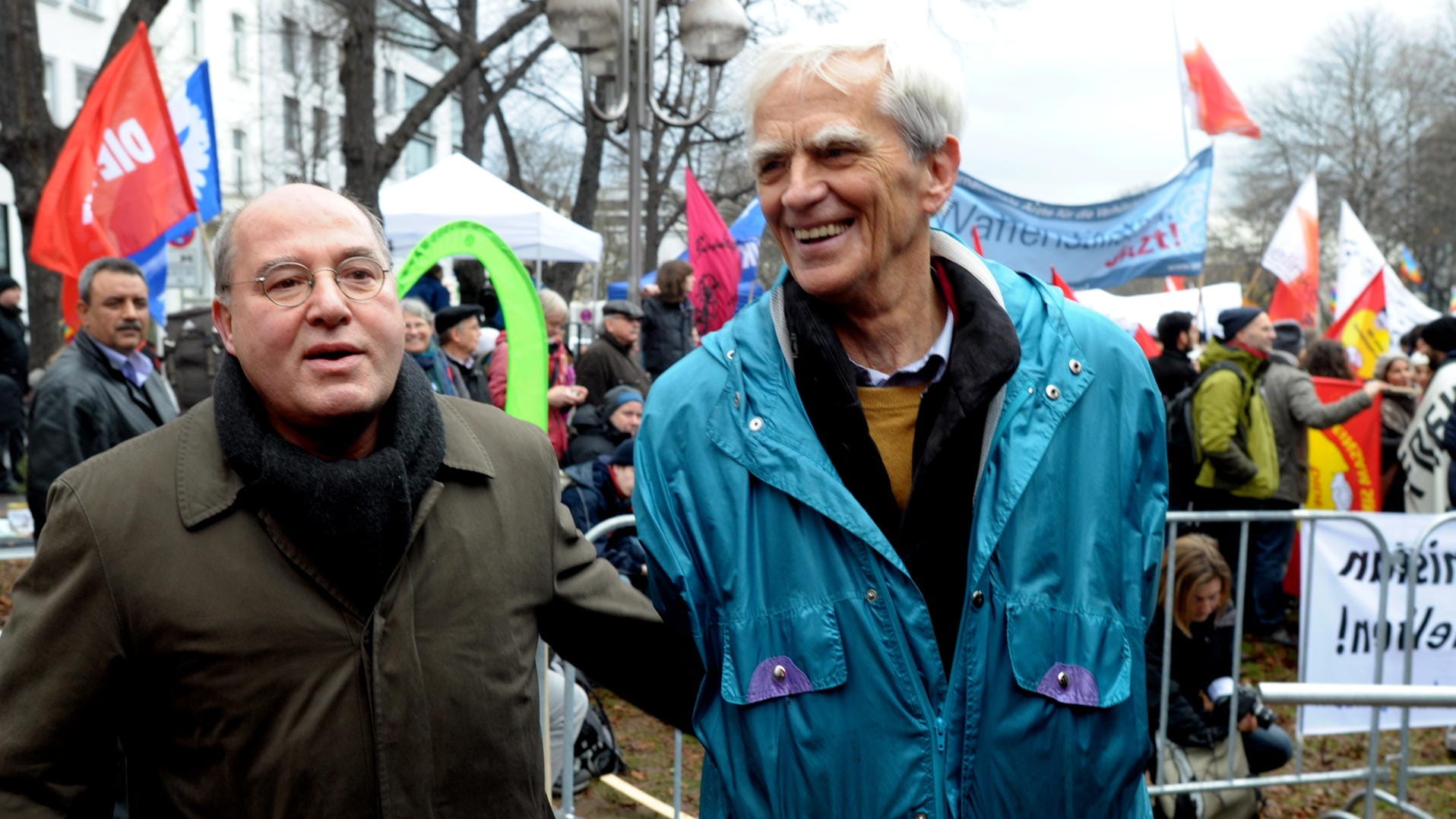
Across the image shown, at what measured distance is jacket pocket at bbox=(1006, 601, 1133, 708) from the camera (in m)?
1.93

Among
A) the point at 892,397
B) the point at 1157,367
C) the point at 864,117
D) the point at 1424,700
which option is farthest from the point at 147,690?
the point at 1157,367

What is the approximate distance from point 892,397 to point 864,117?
17.3 inches

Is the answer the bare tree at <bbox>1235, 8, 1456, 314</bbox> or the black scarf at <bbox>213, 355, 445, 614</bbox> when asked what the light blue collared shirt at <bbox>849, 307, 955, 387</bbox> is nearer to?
the black scarf at <bbox>213, 355, 445, 614</bbox>

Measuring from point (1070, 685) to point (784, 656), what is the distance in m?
0.41

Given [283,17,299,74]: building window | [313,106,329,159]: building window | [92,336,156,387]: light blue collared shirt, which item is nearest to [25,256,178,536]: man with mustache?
[92,336,156,387]: light blue collared shirt

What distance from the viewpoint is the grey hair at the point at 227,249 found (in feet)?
7.16

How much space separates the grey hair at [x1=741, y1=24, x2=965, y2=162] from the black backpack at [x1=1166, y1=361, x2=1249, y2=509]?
645 centimetres

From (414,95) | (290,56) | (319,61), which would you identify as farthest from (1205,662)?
(414,95)

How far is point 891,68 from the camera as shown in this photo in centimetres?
206

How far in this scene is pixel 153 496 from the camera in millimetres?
2055

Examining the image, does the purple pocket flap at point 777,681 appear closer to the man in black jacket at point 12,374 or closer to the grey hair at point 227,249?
the grey hair at point 227,249

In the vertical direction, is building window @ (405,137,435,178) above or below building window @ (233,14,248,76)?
below

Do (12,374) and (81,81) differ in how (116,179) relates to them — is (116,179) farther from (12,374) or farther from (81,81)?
(81,81)

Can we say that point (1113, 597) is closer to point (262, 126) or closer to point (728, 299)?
point (728, 299)
